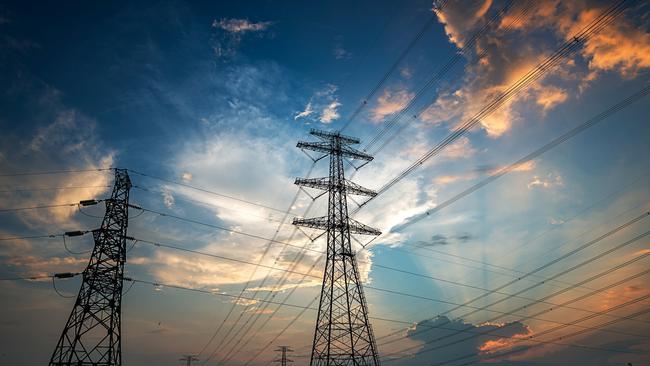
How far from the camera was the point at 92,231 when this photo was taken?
22734mm

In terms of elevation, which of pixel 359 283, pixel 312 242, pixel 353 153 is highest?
pixel 353 153

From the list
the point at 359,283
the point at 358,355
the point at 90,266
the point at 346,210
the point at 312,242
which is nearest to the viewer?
the point at 90,266

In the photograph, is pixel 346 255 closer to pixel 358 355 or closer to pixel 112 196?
pixel 358 355

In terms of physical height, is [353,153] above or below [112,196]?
above

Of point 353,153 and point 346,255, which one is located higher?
point 353,153

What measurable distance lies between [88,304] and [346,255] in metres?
17.8

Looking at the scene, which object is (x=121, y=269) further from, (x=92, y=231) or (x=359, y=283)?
(x=359, y=283)

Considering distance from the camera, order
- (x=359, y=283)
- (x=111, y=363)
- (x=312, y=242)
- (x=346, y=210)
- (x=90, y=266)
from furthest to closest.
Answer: (x=312, y=242), (x=346, y=210), (x=359, y=283), (x=90, y=266), (x=111, y=363)

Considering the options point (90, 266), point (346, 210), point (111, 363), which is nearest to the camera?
point (111, 363)

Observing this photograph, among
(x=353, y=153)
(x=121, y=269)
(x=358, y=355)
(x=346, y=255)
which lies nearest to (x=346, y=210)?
(x=346, y=255)

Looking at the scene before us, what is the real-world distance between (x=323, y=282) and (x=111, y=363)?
14.5 meters

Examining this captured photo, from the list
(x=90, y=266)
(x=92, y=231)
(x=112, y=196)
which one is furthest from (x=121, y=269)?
(x=112, y=196)

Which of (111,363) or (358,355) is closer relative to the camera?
(111,363)

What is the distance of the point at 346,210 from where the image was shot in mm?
28016
